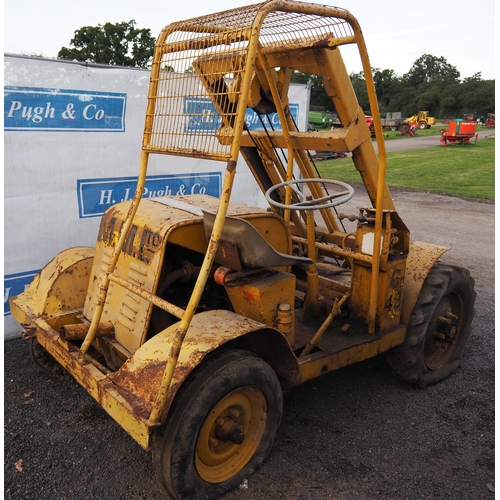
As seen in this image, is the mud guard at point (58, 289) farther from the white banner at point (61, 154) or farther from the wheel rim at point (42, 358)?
the white banner at point (61, 154)

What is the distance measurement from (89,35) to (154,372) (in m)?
36.1

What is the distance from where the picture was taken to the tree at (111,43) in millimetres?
33031

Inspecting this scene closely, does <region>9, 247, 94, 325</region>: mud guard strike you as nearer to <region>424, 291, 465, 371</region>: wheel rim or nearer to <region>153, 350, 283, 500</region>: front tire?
<region>153, 350, 283, 500</region>: front tire

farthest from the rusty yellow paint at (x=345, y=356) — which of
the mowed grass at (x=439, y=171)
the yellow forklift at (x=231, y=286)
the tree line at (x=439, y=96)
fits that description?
the tree line at (x=439, y=96)

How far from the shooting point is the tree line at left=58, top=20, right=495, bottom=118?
109 feet

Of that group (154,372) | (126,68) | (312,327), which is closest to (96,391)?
(154,372)

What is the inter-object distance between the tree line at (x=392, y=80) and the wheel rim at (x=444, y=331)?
2363 cm

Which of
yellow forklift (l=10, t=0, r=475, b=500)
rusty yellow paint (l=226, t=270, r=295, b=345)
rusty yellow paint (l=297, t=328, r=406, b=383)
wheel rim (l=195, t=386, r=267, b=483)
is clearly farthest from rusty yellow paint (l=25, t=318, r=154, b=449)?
rusty yellow paint (l=297, t=328, r=406, b=383)

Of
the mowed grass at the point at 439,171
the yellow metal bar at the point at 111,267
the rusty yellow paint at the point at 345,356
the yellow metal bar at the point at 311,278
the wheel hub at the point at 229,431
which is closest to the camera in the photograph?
the wheel hub at the point at 229,431

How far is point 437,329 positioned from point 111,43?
3457 cm

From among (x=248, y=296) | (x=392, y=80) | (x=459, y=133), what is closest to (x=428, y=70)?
(x=392, y=80)

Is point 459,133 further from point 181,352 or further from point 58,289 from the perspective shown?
point 181,352

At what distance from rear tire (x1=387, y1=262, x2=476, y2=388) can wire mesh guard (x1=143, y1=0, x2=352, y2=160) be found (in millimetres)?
2129

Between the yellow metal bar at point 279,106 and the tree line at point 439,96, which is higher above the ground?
the tree line at point 439,96
